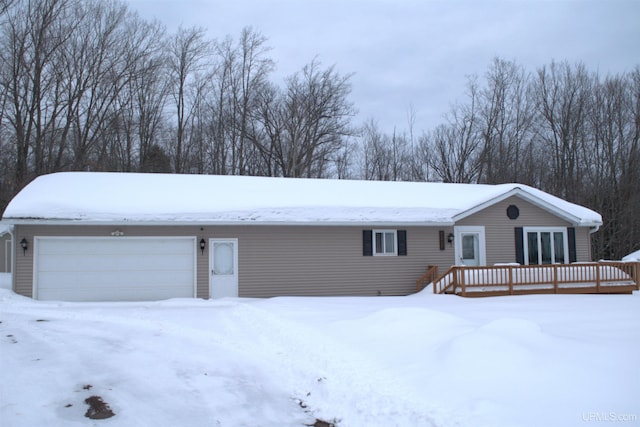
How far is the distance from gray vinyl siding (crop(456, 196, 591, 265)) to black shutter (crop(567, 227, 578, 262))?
658 mm

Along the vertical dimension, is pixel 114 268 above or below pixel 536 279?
above

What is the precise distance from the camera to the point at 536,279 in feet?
50.9

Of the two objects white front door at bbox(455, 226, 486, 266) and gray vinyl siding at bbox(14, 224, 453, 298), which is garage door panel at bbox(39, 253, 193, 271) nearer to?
gray vinyl siding at bbox(14, 224, 453, 298)

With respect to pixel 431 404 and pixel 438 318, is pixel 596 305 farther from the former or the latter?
pixel 431 404

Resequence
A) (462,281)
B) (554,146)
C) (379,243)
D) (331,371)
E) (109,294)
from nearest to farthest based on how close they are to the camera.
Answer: (331,371) < (109,294) < (462,281) < (379,243) < (554,146)

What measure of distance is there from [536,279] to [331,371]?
1097 cm

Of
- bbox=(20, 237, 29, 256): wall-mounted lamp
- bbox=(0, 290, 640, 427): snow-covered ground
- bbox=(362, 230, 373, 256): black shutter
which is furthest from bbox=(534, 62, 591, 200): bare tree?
bbox=(20, 237, 29, 256): wall-mounted lamp

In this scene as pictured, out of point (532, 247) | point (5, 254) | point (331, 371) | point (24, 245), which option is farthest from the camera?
point (5, 254)

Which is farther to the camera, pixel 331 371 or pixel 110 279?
pixel 110 279

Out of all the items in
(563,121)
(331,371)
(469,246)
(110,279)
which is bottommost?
(331,371)

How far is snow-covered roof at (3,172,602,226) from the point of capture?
1395cm

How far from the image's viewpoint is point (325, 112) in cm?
3272

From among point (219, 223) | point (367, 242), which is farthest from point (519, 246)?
point (219, 223)

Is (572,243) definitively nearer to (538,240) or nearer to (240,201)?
(538,240)
